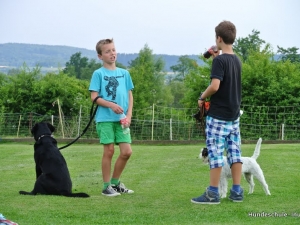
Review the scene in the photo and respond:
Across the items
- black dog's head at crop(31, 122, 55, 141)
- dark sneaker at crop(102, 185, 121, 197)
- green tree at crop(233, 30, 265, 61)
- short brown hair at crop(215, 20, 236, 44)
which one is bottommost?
dark sneaker at crop(102, 185, 121, 197)

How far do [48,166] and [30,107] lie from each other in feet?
82.3

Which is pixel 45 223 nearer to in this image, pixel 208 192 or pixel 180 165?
pixel 208 192

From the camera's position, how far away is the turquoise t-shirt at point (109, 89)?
7102 millimetres

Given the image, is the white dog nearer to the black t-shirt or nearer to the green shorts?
the black t-shirt

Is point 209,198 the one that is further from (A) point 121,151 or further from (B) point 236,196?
(A) point 121,151

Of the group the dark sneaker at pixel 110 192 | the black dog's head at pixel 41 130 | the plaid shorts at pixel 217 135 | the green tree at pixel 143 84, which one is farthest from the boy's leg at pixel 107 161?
the green tree at pixel 143 84

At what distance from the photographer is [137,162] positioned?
12578 mm

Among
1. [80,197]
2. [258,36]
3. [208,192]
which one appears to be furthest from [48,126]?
[258,36]

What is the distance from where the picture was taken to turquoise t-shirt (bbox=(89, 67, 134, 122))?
710 cm

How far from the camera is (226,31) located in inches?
243

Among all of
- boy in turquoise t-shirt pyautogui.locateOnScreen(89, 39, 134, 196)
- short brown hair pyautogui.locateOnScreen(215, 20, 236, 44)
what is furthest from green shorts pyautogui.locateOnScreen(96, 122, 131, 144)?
short brown hair pyautogui.locateOnScreen(215, 20, 236, 44)

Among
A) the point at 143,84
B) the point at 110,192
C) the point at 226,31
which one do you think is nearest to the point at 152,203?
the point at 110,192

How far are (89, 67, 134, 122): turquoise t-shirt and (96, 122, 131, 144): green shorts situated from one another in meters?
0.07

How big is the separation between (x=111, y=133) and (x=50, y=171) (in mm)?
861
